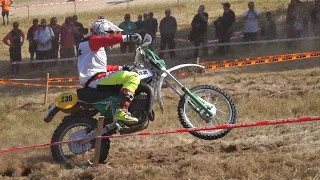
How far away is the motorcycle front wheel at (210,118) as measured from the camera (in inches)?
282

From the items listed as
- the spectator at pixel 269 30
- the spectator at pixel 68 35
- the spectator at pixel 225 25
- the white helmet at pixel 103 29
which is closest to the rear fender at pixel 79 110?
the white helmet at pixel 103 29

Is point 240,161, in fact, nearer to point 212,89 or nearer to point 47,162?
point 212,89

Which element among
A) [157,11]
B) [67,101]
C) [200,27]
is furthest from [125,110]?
[157,11]

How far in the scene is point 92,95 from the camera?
715 centimetres

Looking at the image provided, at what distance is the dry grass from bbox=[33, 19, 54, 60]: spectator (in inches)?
180

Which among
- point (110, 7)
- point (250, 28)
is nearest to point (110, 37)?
point (250, 28)

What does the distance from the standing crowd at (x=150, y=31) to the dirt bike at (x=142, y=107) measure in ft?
31.5

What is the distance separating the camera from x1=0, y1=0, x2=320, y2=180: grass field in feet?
20.4

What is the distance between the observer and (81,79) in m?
7.23

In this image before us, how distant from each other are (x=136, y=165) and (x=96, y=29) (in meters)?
1.75

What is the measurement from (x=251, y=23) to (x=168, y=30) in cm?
252

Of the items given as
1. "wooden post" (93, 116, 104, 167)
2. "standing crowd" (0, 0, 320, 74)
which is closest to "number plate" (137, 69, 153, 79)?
"wooden post" (93, 116, 104, 167)

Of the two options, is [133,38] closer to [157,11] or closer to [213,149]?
[213,149]

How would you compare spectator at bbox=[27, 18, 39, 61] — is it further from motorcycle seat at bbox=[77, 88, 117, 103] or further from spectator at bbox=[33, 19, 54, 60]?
motorcycle seat at bbox=[77, 88, 117, 103]
